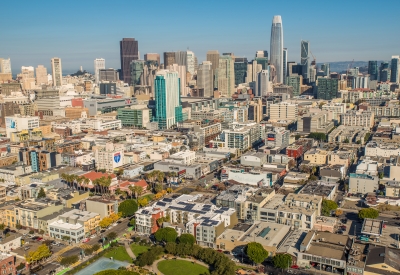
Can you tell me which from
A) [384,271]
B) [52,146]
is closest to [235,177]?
[384,271]

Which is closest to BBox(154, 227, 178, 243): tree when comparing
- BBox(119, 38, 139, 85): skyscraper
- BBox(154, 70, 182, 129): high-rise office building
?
BBox(154, 70, 182, 129): high-rise office building

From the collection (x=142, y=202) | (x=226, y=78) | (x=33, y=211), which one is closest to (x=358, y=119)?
(x=142, y=202)

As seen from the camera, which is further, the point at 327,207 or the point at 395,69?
the point at 395,69

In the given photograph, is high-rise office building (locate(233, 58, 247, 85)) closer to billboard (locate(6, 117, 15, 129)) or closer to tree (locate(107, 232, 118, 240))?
billboard (locate(6, 117, 15, 129))

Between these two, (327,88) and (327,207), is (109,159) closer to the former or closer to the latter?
(327,207)

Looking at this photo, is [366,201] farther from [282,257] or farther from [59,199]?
[59,199]

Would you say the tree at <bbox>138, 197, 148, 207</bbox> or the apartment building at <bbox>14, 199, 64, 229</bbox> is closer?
the apartment building at <bbox>14, 199, 64, 229</bbox>
